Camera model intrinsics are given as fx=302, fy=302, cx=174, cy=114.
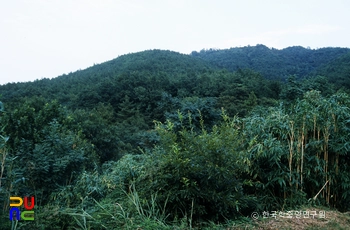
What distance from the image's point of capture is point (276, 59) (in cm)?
6012

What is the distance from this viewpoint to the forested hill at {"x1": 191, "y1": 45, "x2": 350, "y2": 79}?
171ft

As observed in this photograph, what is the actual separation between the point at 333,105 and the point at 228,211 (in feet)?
6.04

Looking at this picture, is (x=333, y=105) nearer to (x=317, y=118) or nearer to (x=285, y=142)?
(x=317, y=118)

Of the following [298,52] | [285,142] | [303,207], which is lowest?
[303,207]

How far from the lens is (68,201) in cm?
271

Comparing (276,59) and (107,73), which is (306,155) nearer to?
(107,73)

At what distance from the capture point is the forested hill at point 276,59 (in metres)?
52.0

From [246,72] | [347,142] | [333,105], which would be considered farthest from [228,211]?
[246,72]
